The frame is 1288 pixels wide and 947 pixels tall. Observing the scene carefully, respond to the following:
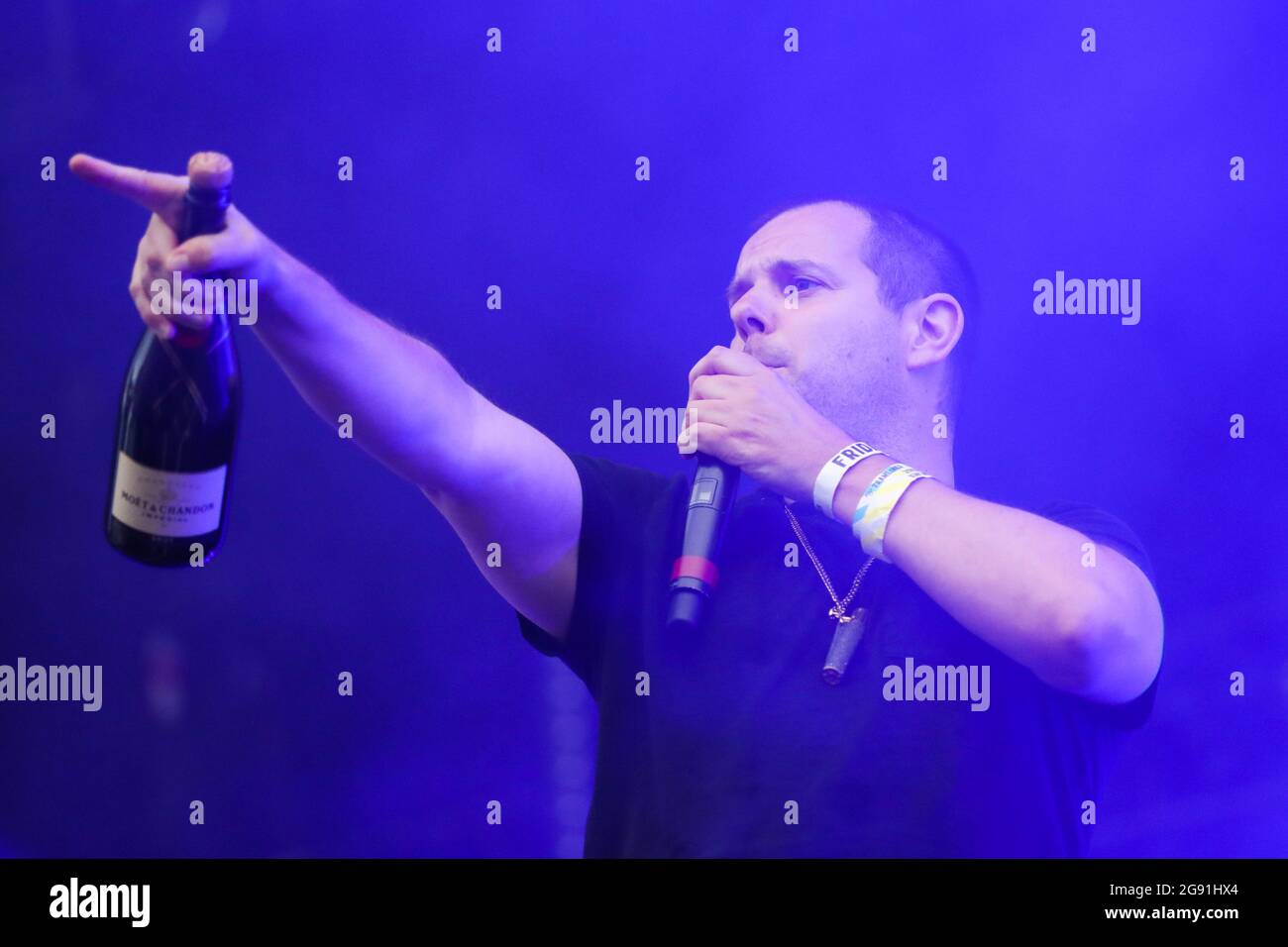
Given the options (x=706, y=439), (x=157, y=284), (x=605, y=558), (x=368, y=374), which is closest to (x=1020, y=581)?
(x=706, y=439)

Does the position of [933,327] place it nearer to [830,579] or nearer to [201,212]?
[830,579]

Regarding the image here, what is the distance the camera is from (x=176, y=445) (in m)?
2.07

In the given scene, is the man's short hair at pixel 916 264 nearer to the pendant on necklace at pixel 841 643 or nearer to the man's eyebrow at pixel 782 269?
the man's eyebrow at pixel 782 269

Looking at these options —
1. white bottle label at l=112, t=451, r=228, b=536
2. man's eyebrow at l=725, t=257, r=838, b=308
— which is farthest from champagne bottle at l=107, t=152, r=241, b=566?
man's eyebrow at l=725, t=257, r=838, b=308

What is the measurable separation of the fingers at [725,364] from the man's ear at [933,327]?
251mm

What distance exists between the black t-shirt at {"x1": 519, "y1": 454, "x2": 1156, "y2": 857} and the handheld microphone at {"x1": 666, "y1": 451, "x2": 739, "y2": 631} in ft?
0.19

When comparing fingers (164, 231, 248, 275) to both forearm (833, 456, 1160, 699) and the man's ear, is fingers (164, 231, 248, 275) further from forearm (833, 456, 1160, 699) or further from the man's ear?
the man's ear

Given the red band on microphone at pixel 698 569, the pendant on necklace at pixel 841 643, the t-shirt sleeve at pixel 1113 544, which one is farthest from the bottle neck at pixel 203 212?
the t-shirt sleeve at pixel 1113 544

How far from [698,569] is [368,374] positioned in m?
0.52

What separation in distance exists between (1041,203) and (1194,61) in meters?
0.35

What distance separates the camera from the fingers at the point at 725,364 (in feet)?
6.76

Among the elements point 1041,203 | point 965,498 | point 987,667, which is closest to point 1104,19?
point 1041,203

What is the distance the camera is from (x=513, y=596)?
2123 mm

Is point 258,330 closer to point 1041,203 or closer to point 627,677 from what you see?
point 627,677
